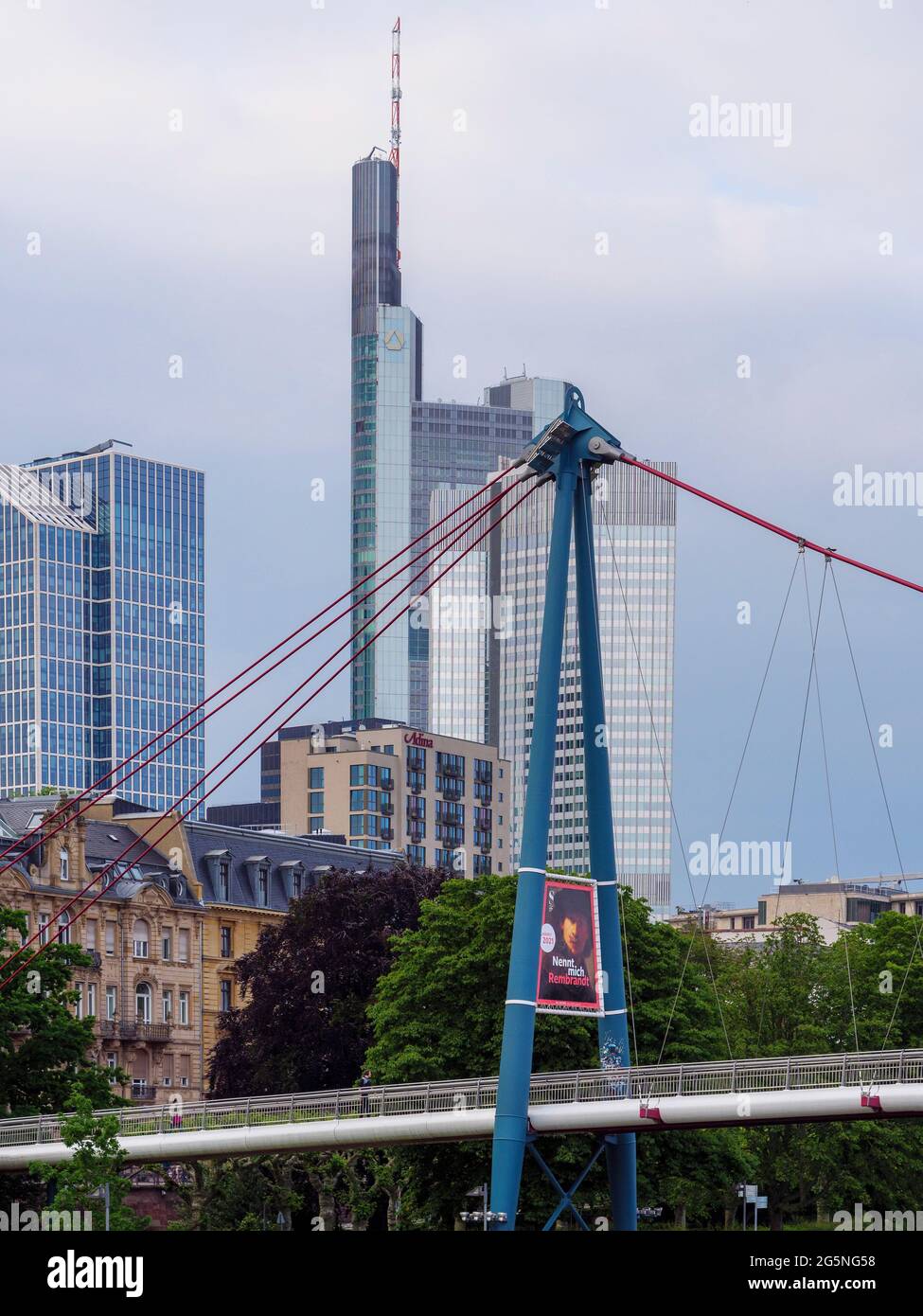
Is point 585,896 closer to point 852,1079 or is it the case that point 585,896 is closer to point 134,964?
point 852,1079

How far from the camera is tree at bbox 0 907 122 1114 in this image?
88.6 meters

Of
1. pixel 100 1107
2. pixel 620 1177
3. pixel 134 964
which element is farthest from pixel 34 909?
pixel 620 1177

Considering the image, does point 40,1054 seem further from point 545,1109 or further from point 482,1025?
point 545,1109

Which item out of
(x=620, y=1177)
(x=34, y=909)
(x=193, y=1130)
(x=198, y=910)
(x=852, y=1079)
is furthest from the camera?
(x=198, y=910)

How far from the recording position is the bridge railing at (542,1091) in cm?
6800

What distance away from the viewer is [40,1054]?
294 ft

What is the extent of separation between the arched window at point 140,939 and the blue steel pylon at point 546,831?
59558 millimetres

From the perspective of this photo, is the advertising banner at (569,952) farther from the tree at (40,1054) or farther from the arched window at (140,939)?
the arched window at (140,939)

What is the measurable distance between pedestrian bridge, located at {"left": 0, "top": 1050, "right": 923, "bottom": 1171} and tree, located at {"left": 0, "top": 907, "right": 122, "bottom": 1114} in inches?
231

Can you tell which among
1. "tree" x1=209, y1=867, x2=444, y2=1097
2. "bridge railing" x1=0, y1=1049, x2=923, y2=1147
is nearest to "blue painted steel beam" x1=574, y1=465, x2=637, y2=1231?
"bridge railing" x1=0, y1=1049, x2=923, y2=1147

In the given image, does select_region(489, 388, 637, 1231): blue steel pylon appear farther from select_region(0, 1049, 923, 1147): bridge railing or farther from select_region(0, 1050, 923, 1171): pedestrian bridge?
select_region(0, 1050, 923, 1171): pedestrian bridge
